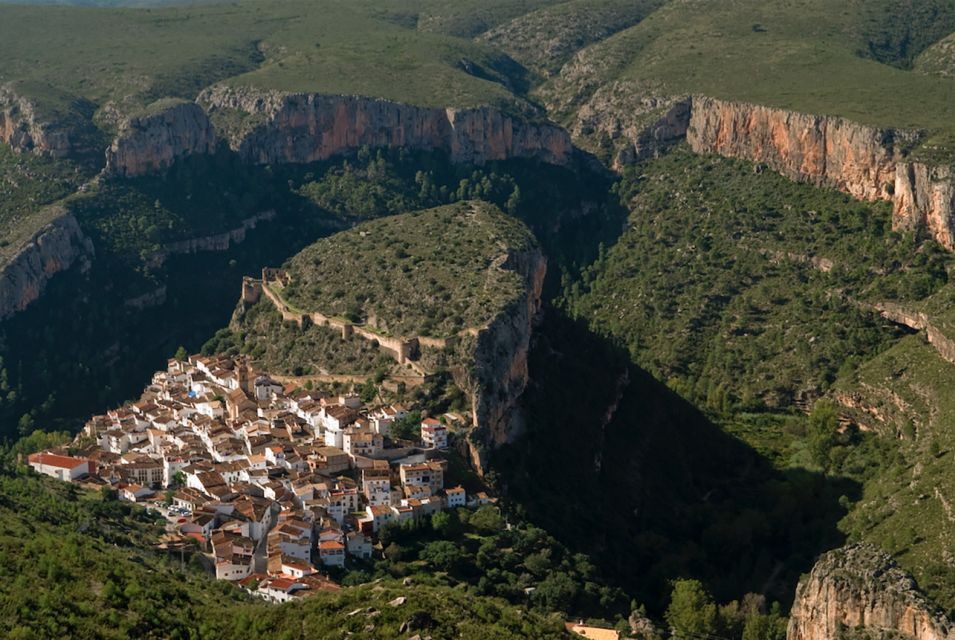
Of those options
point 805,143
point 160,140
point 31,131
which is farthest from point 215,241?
point 805,143

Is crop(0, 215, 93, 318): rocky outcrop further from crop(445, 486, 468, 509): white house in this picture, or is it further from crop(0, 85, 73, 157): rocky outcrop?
crop(445, 486, 468, 509): white house

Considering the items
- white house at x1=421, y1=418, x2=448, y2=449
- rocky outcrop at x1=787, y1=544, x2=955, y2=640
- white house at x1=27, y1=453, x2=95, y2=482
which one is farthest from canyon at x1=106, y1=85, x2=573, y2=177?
rocky outcrop at x1=787, y1=544, x2=955, y2=640

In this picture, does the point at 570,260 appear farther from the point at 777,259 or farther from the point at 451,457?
the point at 451,457

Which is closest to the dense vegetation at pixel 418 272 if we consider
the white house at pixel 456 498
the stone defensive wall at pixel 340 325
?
the stone defensive wall at pixel 340 325

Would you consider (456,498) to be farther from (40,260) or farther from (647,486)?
(40,260)

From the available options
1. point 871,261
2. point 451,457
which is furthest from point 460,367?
point 871,261

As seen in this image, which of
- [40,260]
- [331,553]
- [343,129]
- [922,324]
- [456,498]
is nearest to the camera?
[331,553]

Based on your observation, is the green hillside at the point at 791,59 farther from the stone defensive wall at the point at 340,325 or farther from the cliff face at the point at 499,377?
the stone defensive wall at the point at 340,325
